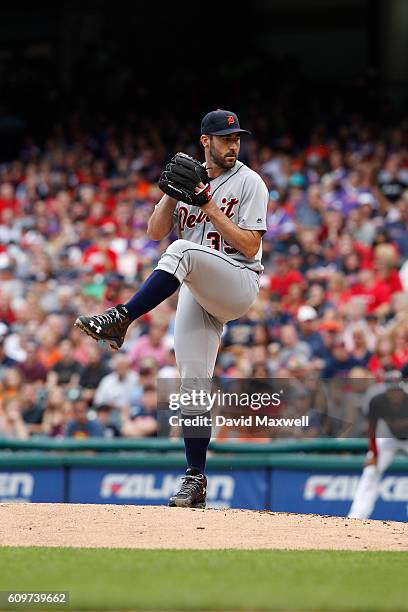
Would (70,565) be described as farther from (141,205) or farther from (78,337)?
(141,205)

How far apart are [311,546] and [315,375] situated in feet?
16.1

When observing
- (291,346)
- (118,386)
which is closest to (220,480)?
(291,346)

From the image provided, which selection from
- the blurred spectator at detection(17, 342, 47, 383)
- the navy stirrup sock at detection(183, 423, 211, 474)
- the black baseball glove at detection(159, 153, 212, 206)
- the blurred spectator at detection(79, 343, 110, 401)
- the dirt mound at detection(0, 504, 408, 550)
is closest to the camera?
the dirt mound at detection(0, 504, 408, 550)

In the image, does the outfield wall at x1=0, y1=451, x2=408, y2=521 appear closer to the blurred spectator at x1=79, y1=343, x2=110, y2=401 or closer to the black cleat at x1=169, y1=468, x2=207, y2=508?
the blurred spectator at x1=79, y1=343, x2=110, y2=401

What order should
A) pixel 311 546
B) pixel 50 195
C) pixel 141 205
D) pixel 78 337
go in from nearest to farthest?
pixel 311 546
pixel 78 337
pixel 141 205
pixel 50 195

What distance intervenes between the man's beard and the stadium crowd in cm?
345

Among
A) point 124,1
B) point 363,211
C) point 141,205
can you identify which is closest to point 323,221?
point 363,211

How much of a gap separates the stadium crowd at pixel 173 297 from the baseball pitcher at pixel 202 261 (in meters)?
3.11

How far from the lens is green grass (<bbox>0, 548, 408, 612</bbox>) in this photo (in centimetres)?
414

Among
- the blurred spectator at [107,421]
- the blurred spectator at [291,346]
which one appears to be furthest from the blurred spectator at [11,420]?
the blurred spectator at [291,346]

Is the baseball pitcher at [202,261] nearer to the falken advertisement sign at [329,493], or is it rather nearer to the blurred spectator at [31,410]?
the falken advertisement sign at [329,493]

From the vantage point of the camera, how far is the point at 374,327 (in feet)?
36.5

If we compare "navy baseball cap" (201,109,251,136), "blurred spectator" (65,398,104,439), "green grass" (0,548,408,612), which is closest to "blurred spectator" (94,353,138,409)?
"blurred spectator" (65,398,104,439)

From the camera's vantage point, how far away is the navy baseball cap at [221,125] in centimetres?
616
